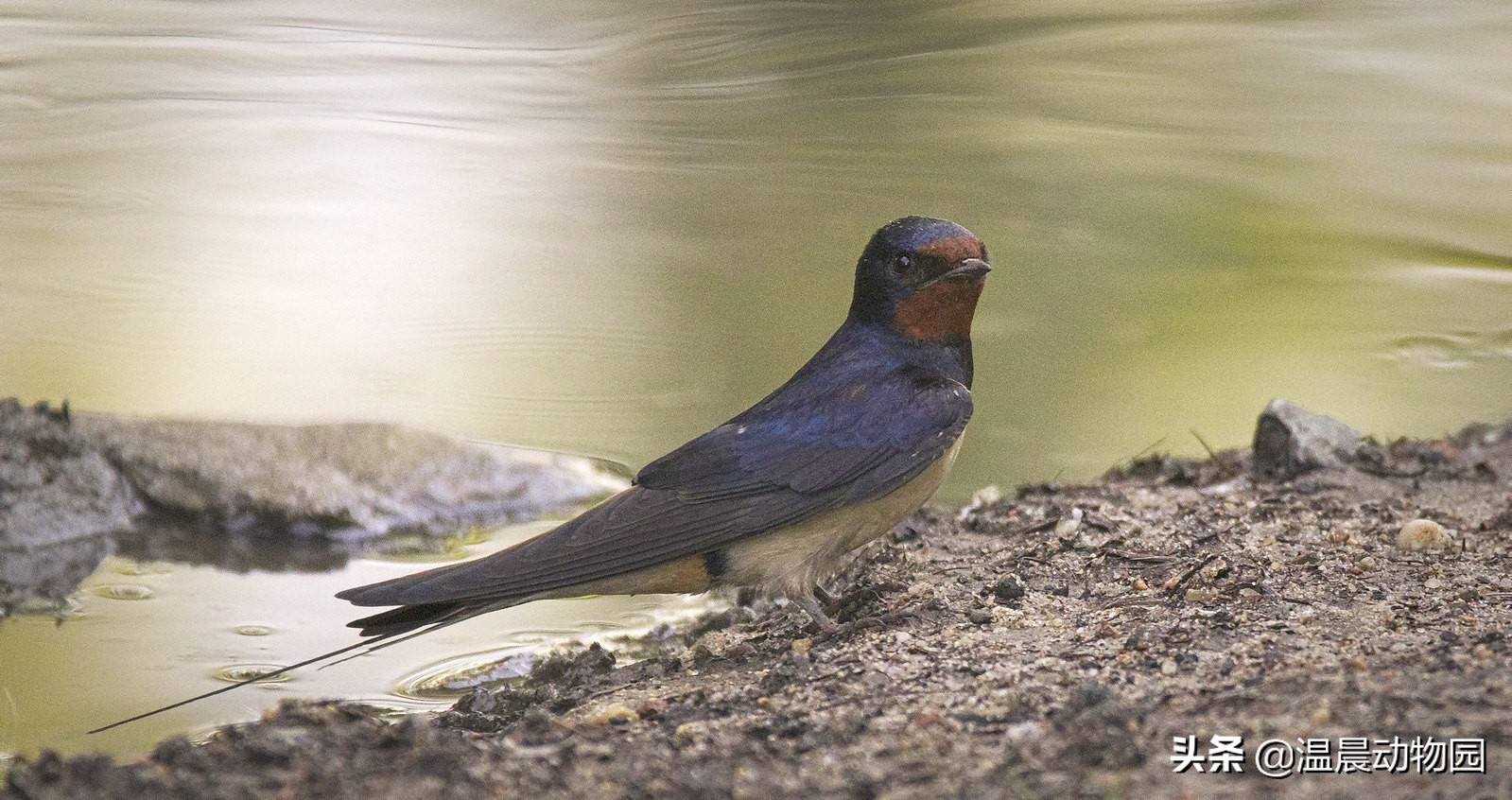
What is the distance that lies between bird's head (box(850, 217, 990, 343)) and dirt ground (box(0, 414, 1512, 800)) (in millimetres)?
642

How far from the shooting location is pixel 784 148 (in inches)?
371

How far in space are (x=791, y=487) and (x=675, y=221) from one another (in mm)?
4646

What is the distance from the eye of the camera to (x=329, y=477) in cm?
552

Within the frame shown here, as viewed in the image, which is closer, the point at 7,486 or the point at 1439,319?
the point at 7,486

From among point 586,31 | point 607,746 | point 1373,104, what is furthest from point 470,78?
point 607,746

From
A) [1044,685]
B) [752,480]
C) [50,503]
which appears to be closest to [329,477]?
[50,503]

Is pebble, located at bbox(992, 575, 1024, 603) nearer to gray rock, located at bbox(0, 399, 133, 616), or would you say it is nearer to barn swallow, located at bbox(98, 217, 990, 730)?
barn swallow, located at bbox(98, 217, 990, 730)

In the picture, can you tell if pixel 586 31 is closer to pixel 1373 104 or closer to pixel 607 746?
pixel 1373 104

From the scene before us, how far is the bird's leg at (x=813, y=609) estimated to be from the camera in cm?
384

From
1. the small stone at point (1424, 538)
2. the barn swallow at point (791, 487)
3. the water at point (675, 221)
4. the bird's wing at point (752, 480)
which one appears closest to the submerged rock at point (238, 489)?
the water at point (675, 221)

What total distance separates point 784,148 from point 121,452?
4.89 metres

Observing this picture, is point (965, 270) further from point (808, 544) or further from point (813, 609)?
point (813, 609)

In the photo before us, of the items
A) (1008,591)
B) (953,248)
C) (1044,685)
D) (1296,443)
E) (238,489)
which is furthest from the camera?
(238,489)

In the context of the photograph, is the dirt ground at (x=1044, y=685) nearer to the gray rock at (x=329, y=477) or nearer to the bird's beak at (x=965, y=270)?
the bird's beak at (x=965, y=270)
